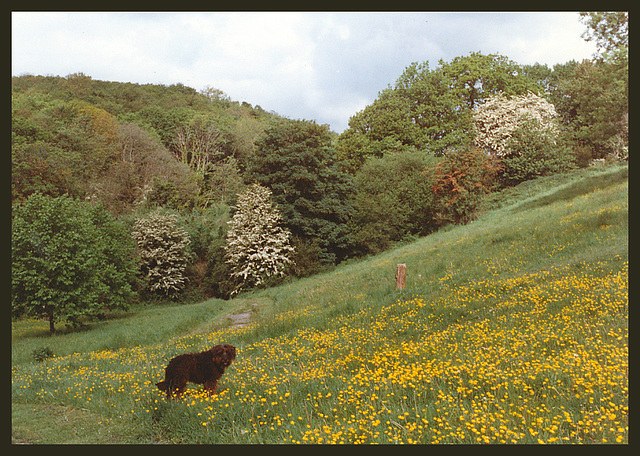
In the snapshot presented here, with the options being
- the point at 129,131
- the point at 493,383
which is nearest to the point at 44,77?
the point at 129,131

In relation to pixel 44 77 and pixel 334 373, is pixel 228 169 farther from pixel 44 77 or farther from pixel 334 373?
pixel 334 373

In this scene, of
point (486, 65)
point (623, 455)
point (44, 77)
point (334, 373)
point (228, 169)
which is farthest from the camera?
point (44, 77)

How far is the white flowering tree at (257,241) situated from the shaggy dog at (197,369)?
19.3 meters

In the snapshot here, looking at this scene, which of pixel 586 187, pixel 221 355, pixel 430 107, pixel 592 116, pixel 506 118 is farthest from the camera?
pixel 430 107

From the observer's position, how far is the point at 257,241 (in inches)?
968

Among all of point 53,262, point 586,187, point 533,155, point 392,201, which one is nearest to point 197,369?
point 53,262

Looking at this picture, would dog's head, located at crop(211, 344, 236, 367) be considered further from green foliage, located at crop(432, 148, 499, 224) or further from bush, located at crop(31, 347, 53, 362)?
green foliage, located at crop(432, 148, 499, 224)

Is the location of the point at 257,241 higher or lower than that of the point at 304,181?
lower

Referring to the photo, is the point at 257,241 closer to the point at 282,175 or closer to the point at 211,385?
the point at 282,175

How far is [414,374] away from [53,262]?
655 inches

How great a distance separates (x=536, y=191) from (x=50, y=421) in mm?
31775

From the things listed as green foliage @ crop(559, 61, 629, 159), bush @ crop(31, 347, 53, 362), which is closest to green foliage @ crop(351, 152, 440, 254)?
green foliage @ crop(559, 61, 629, 159)

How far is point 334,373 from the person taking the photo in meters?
5.49

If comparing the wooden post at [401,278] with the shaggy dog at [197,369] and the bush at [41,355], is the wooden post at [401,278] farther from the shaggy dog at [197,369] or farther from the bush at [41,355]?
the bush at [41,355]
